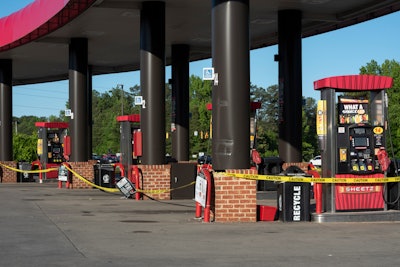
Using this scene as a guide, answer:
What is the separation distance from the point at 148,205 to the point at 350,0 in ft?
31.9

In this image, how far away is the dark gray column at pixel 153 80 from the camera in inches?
933

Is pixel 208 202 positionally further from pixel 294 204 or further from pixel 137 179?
pixel 137 179

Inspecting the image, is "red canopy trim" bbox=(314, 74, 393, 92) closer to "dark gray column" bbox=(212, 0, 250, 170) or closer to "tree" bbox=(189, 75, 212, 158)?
"dark gray column" bbox=(212, 0, 250, 170)

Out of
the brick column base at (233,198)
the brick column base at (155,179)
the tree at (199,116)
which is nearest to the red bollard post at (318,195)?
the brick column base at (233,198)

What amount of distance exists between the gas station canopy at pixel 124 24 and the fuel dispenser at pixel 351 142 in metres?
9.06

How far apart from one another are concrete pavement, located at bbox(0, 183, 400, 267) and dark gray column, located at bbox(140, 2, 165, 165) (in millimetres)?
4736

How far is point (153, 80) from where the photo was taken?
23688mm

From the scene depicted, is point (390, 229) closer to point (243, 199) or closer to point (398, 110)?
point (243, 199)

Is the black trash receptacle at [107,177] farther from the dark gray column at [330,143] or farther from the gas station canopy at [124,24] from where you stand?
the dark gray column at [330,143]

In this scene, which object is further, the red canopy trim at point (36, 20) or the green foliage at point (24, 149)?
the green foliage at point (24, 149)

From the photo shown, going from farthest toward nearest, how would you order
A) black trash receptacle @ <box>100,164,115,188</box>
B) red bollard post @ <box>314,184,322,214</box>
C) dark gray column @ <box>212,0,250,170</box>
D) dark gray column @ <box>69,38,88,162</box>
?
dark gray column @ <box>69,38,88,162</box>, black trash receptacle @ <box>100,164,115,188</box>, dark gray column @ <box>212,0,250,170</box>, red bollard post @ <box>314,184,322,214</box>

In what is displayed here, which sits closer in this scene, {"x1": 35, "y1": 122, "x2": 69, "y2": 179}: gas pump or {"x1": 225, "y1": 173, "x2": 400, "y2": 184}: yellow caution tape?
{"x1": 225, "y1": 173, "x2": 400, "y2": 184}: yellow caution tape

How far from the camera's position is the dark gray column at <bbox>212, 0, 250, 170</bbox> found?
54.0ft

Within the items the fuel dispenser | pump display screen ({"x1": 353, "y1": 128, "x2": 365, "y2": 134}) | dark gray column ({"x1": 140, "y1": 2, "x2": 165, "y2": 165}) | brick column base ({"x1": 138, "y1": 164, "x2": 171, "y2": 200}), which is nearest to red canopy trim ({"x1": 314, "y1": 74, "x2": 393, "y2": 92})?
the fuel dispenser
